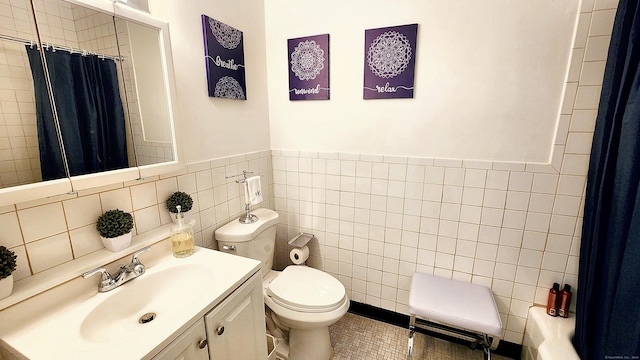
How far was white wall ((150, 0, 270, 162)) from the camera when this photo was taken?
4.17 ft

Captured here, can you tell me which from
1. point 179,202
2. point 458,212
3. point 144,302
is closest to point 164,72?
point 179,202

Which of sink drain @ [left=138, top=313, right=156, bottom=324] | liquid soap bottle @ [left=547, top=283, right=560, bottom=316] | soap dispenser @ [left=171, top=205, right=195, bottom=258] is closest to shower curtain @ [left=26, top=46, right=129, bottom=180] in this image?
→ soap dispenser @ [left=171, top=205, right=195, bottom=258]

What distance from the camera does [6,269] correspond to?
0.72 meters

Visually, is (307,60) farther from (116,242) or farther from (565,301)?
(565,301)

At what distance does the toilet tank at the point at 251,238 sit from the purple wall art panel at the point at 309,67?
2.85 ft

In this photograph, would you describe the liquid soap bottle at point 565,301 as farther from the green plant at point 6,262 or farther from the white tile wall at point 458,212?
the green plant at point 6,262

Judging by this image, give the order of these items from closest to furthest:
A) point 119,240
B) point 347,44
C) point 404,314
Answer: point 119,240 → point 347,44 → point 404,314

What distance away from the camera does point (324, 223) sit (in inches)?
77.0

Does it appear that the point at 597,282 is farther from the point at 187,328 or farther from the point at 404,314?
the point at 187,328

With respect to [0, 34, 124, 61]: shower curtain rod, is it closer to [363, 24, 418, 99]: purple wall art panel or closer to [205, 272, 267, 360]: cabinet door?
[205, 272, 267, 360]: cabinet door

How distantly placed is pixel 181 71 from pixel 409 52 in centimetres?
123

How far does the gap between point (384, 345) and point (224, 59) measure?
202 cm

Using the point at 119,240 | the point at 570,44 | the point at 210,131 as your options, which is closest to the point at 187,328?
the point at 119,240

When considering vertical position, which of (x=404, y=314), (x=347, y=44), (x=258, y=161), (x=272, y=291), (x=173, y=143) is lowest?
(x=404, y=314)
